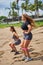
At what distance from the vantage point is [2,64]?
31.6 feet

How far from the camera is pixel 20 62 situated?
377 inches

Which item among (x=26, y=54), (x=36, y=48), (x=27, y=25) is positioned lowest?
(x=36, y=48)

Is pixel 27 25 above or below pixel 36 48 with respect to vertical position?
above

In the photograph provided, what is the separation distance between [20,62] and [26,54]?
371 mm

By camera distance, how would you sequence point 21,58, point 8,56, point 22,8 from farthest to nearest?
point 22,8 → point 8,56 → point 21,58

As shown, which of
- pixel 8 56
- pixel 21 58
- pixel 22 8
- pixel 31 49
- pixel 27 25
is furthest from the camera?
pixel 22 8

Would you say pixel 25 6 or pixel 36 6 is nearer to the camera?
pixel 36 6

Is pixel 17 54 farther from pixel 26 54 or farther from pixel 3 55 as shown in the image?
pixel 26 54

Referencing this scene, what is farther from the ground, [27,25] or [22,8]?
[27,25]

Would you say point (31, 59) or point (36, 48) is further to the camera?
point (36, 48)

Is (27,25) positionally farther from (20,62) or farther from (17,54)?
(17,54)

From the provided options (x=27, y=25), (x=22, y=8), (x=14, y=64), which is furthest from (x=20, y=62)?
(x=22, y=8)

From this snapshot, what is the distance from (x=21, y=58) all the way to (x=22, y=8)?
46.7 m

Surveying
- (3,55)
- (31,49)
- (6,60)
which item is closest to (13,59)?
(6,60)
